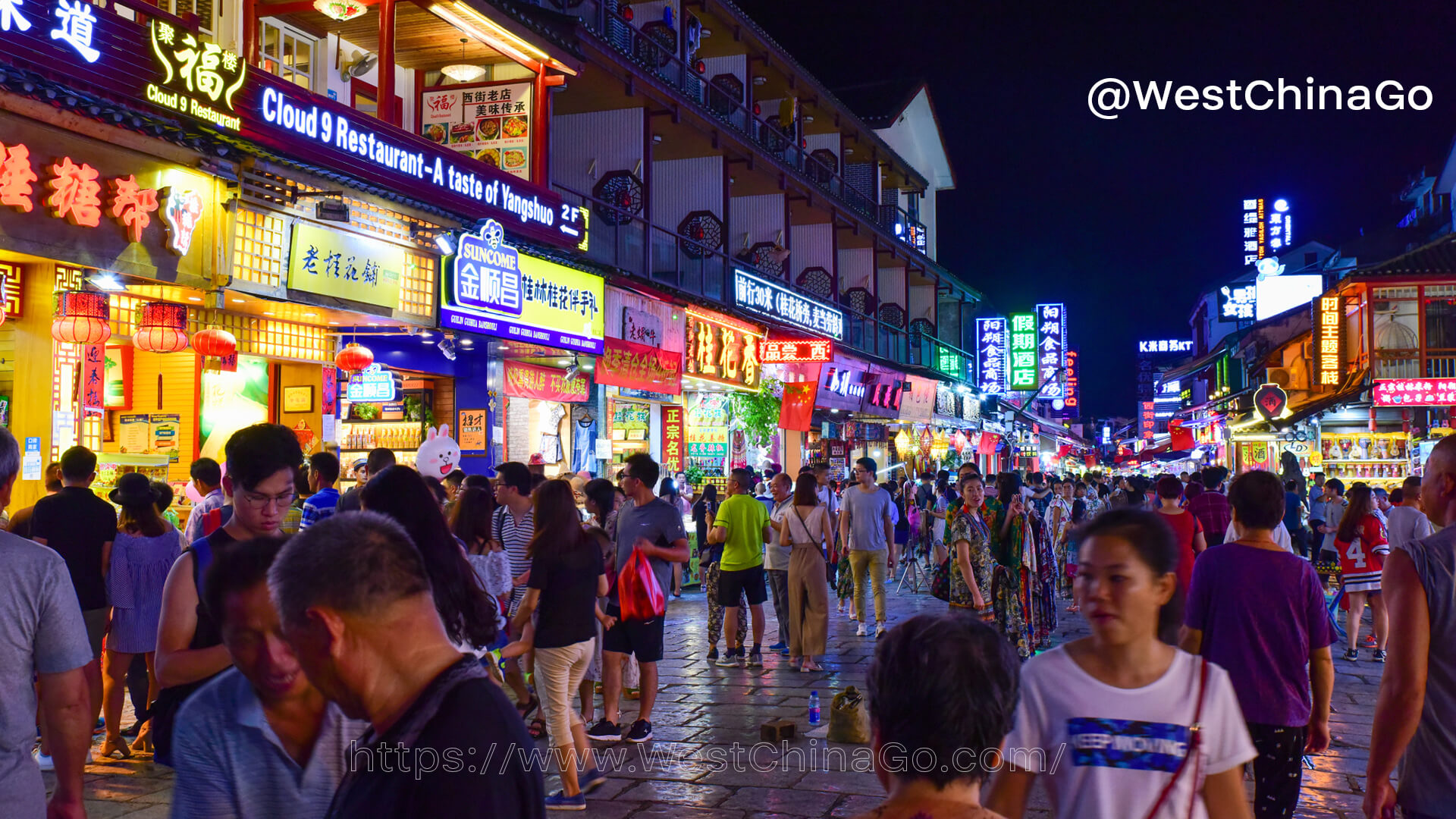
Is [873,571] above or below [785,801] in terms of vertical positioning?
above

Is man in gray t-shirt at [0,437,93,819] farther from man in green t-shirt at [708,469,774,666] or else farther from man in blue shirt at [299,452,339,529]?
man in green t-shirt at [708,469,774,666]

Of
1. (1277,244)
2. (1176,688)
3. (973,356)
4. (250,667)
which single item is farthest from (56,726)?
(1277,244)

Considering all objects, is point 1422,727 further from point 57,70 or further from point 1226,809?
point 57,70

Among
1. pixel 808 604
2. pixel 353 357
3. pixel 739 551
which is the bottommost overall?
pixel 808 604

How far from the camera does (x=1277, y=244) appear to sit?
168 feet

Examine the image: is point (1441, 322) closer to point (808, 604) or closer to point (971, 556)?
point (971, 556)

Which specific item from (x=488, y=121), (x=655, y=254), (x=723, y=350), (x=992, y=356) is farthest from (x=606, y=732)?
(x=992, y=356)

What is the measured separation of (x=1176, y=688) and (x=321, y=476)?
22.0ft

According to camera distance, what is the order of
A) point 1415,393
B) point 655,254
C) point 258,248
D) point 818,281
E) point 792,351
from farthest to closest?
point 818,281
point 1415,393
point 792,351
point 655,254
point 258,248

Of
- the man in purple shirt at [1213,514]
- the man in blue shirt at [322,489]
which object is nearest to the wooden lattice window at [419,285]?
the man in blue shirt at [322,489]

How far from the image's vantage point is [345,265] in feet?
36.3

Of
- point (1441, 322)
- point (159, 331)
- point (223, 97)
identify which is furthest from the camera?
point (1441, 322)

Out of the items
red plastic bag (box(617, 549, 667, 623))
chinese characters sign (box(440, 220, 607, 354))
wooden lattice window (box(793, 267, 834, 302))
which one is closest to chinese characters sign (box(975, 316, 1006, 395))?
wooden lattice window (box(793, 267, 834, 302))

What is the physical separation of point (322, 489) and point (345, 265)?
364 cm
